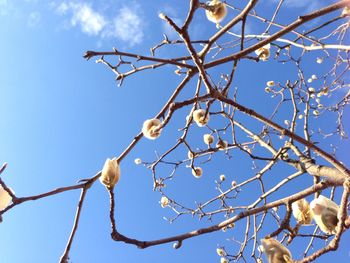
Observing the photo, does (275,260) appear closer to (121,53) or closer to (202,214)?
(121,53)

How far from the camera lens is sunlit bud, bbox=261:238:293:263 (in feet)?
4.20

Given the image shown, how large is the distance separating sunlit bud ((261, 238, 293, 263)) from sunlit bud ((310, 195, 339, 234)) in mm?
192

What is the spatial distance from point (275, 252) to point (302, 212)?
1.12ft

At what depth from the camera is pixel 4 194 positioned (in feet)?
5.38

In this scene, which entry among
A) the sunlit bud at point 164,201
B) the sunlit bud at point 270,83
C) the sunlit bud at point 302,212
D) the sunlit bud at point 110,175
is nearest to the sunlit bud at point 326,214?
the sunlit bud at point 302,212

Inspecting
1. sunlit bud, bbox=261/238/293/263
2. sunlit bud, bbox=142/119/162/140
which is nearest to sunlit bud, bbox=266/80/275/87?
sunlit bud, bbox=142/119/162/140

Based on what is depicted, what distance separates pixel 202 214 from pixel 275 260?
1989mm

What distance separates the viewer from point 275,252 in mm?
1299

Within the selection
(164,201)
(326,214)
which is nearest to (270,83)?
(164,201)

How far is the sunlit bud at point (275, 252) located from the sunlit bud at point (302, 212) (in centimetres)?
25

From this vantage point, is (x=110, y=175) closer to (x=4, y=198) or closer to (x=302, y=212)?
(x=4, y=198)

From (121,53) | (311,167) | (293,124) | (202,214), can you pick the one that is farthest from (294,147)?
(121,53)

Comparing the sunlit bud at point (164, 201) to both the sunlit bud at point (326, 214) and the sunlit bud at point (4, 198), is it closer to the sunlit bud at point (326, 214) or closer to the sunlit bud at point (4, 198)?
the sunlit bud at point (4, 198)

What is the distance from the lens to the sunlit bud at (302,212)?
1.56m
